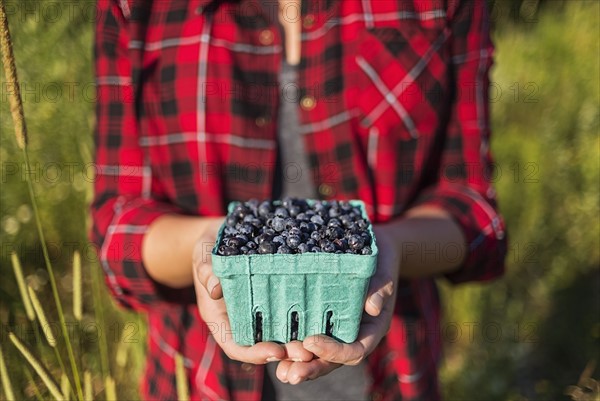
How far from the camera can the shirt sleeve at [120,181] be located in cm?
78

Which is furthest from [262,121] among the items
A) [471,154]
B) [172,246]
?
[471,154]

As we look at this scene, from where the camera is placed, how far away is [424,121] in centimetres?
82

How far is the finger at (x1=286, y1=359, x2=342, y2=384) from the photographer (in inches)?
22.4

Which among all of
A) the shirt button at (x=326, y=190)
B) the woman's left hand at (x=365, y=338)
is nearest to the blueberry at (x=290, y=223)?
the woman's left hand at (x=365, y=338)

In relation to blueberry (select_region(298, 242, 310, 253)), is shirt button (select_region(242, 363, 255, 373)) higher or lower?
lower

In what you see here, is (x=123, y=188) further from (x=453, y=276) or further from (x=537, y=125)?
(x=537, y=125)

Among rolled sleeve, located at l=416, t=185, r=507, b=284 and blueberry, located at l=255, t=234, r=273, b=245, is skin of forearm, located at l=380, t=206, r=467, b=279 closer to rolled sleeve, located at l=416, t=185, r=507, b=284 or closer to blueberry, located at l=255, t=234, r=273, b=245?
rolled sleeve, located at l=416, t=185, r=507, b=284

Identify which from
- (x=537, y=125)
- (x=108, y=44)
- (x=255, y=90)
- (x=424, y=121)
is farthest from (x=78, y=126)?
(x=537, y=125)

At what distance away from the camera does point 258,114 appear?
0.80 m

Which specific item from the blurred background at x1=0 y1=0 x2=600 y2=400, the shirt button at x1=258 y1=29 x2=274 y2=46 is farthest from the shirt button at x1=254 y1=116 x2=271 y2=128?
the blurred background at x1=0 y1=0 x2=600 y2=400

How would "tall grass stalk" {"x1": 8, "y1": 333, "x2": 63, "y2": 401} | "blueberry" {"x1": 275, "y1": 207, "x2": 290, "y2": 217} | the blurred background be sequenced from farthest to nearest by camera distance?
the blurred background < "blueberry" {"x1": 275, "y1": 207, "x2": 290, "y2": 217} < "tall grass stalk" {"x1": 8, "y1": 333, "x2": 63, "y2": 401}

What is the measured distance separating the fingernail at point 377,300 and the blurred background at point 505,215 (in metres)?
0.91

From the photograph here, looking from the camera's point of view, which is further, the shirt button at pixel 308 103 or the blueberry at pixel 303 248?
the shirt button at pixel 308 103

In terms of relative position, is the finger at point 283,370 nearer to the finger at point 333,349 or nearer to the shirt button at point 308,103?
the finger at point 333,349
